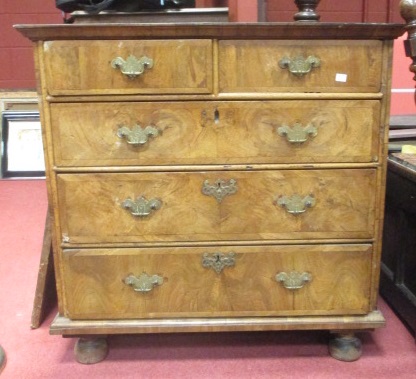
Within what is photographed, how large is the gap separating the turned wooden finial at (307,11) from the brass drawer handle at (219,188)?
529 mm

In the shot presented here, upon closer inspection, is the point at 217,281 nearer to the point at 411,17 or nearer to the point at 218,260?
the point at 218,260

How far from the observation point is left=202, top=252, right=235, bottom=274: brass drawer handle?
4.49ft

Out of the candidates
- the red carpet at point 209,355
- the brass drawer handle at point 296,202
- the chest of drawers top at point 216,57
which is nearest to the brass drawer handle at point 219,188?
the brass drawer handle at point 296,202

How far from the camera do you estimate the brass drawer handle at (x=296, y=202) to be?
4.36 feet

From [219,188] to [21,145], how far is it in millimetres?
2587

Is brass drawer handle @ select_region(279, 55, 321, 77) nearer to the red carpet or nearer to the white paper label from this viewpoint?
the white paper label

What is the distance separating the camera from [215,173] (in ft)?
4.29

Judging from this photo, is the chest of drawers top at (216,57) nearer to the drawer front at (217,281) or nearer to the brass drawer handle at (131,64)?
the brass drawer handle at (131,64)

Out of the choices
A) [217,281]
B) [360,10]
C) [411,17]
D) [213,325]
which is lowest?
[213,325]

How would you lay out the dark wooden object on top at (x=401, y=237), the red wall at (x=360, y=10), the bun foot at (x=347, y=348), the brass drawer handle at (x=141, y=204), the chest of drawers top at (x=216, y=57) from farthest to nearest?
the red wall at (x=360, y=10) → the dark wooden object on top at (x=401, y=237) → the bun foot at (x=347, y=348) → the brass drawer handle at (x=141, y=204) → the chest of drawers top at (x=216, y=57)

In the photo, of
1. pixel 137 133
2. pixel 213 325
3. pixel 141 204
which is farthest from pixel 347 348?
pixel 137 133

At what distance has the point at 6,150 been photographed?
3.51 m

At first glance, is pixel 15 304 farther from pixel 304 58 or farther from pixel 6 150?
pixel 6 150

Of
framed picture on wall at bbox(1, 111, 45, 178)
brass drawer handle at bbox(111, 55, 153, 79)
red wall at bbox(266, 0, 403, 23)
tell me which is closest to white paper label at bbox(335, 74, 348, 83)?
brass drawer handle at bbox(111, 55, 153, 79)
